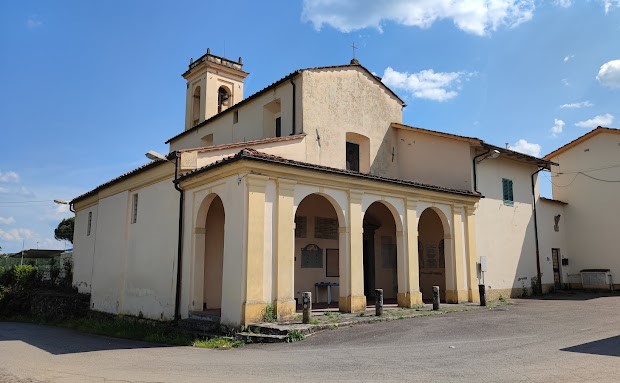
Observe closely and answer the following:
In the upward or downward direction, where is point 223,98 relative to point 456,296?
upward

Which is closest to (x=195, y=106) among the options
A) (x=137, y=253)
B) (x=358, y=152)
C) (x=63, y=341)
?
(x=358, y=152)

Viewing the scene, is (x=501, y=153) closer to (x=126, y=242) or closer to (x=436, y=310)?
(x=436, y=310)

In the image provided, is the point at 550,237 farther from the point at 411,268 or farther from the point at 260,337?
the point at 260,337

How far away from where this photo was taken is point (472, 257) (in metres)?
17.3

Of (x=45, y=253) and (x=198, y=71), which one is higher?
(x=198, y=71)

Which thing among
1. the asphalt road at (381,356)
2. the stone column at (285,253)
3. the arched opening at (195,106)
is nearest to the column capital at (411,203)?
the asphalt road at (381,356)

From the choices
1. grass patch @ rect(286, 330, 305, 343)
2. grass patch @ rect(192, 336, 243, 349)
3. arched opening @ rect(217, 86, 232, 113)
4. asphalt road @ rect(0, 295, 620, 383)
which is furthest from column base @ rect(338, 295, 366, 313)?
arched opening @ rect(217, 86, 232, 113)

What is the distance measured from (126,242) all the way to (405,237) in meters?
9.88

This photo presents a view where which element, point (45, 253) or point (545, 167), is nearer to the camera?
point (545, 167)

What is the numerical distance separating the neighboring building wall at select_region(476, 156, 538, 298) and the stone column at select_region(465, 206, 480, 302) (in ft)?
2.90

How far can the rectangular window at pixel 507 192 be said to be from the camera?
20.0 metres

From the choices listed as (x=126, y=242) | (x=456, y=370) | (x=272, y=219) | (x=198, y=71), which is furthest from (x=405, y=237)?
(x=198, y=71)

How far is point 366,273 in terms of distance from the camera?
18.6 meters

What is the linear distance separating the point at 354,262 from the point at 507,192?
32.6 ft
